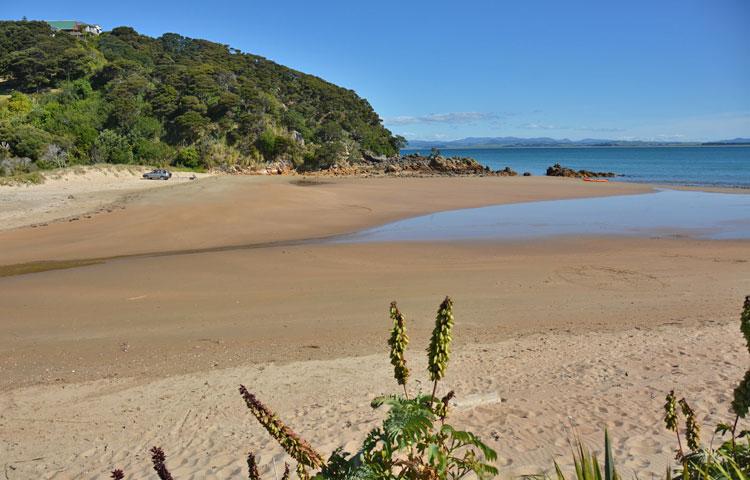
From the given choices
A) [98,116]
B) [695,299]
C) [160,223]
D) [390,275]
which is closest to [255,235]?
[160,223]

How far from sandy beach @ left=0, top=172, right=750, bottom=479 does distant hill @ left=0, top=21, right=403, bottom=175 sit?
26.0m

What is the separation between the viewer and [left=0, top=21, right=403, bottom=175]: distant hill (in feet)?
134

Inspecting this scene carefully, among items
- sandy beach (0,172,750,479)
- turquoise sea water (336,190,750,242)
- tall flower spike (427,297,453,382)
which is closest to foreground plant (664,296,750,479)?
tall flower spike (427,297,453,382)

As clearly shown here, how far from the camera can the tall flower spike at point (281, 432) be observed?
1.99 meters

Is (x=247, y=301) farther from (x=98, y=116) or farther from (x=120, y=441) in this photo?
(x=98, y=116)

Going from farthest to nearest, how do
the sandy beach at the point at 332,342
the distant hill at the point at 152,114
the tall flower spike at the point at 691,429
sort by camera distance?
the distant hill at the point at 152,114 → the sandy beach at the point at 332,342 → the tall flower spike at the point at 691,429

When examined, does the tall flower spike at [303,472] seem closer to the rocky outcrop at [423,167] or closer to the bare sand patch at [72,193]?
the bare sand patch at [72,193]

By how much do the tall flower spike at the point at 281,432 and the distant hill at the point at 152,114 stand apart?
35776 millimetres

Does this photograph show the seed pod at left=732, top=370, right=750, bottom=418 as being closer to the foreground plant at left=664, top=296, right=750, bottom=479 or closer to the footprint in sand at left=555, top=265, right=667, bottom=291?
the foreground plant at left=664, top=296, right=750, bottom=479

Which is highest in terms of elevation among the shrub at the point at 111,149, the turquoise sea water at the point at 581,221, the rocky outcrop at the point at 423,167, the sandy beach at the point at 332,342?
the shrub at the point at 111,149

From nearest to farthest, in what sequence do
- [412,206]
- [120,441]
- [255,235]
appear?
[120,441]
[255,235]
[412,206]

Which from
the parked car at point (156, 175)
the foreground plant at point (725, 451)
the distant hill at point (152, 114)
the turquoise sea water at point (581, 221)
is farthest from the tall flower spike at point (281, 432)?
the distant hill at point (152, 114)

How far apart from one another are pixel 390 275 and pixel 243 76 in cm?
5086

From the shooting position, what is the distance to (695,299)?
368 inches
